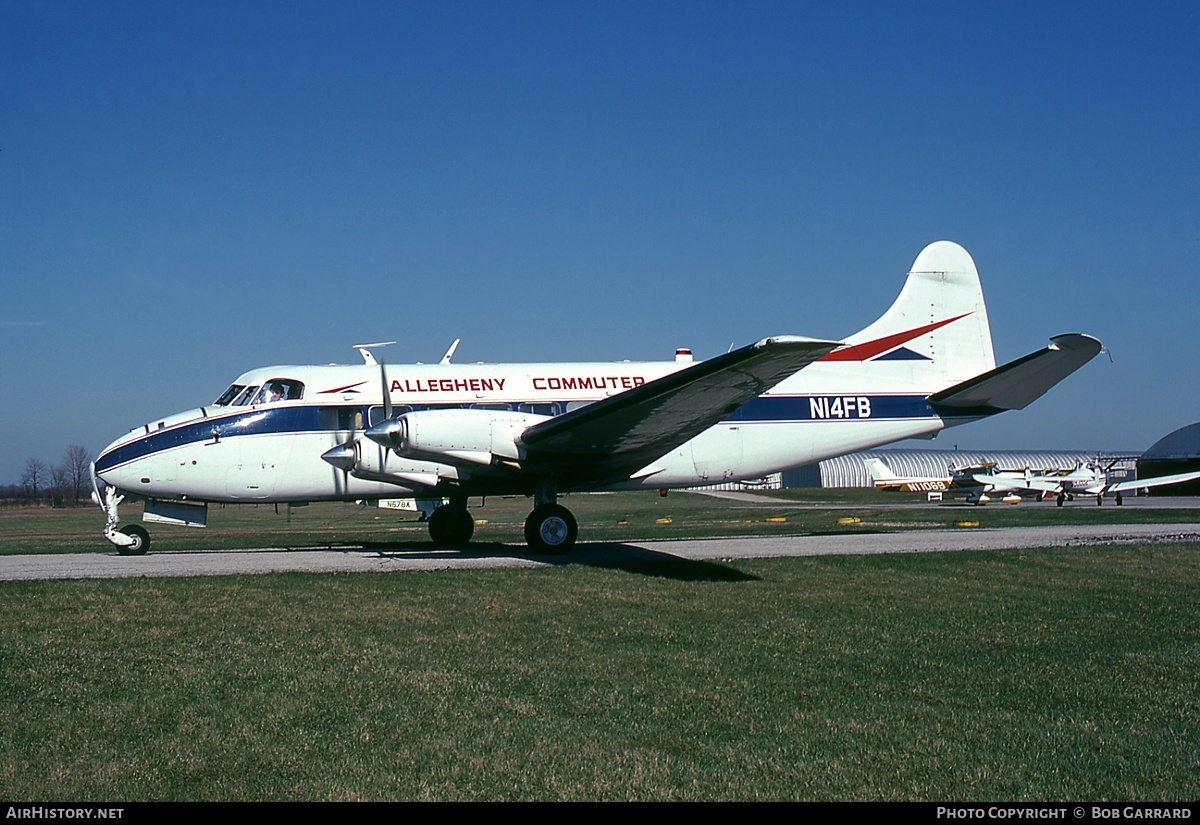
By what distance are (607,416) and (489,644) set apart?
6319mm

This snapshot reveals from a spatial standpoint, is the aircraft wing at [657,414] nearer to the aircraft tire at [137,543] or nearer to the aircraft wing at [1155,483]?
the aircraft tire at [137,543]

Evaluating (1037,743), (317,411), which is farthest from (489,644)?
(317,411)

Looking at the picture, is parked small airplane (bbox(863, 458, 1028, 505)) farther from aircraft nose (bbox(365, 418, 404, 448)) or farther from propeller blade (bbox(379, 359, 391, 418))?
aircraft nose (bbox(365, 418, 404, 448))

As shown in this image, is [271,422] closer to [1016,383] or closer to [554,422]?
[554,422]

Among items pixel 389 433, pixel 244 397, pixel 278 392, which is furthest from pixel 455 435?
pixel 244 397

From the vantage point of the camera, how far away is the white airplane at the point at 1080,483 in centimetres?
5272

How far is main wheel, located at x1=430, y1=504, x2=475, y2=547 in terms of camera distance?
20.2m

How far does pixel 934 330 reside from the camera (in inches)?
845

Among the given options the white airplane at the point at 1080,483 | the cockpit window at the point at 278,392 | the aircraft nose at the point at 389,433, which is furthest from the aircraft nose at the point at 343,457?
the white airplane at the point at 1080,483

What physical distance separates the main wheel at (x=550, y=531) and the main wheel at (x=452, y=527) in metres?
3.09

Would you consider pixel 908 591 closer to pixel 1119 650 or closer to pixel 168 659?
pixel 1119 650

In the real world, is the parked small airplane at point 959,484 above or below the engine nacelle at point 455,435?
below

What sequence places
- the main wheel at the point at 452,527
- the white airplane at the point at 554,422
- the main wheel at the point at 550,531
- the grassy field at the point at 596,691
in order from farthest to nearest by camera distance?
the main wheel at the point at 452,527, the main wheel at the point at 550,531, the white airplane at the point at 554,422, the grassy field at the point at 596,691

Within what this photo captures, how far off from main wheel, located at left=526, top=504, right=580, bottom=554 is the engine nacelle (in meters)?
1.31
